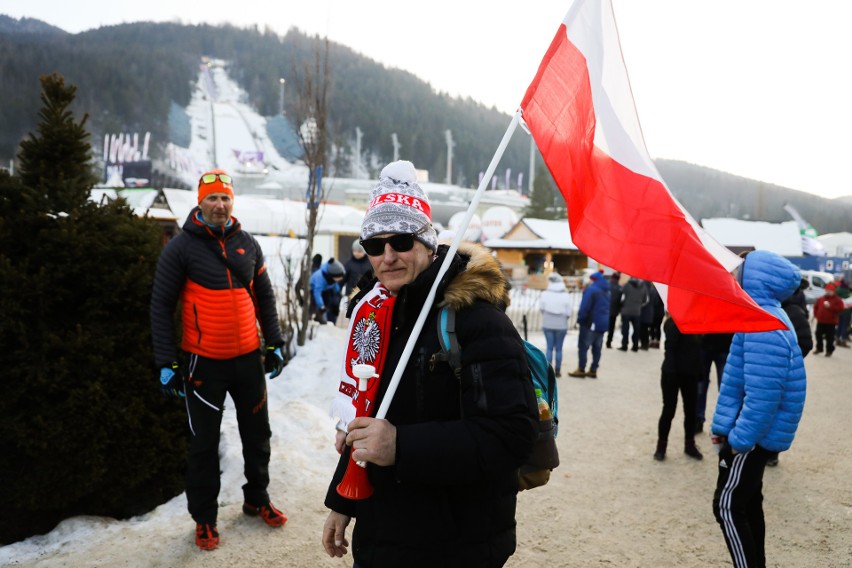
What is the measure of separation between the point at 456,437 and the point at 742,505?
2.21 m

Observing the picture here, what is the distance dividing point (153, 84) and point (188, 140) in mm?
23472

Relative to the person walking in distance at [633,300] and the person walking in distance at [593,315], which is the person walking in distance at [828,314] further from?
the person walking in distance at [593,315]

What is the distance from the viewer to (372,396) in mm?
1808

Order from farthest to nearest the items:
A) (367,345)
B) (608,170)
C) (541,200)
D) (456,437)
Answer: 1. (541,200)
2. (608,170)
3. (367,345)
4. (456,437)

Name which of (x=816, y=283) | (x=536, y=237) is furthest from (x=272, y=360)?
(x=816, y=283)

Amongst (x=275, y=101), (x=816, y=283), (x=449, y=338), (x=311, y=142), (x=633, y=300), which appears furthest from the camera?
(x=275, y=101)

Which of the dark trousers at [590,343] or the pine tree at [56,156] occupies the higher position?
the pine tree at [56,156]

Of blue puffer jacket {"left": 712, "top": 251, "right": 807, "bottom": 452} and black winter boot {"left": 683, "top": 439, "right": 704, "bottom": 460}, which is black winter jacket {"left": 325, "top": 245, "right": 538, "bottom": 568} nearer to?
→ blue puffer jacket {"left": 712, "top": 251, "right": 807, "bottom": 452}

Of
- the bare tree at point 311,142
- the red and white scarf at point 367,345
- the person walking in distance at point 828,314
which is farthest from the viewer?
the person walking in distance at point 828,314

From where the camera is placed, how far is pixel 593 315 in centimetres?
964

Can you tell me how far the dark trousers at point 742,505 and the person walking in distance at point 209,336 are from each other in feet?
9.22

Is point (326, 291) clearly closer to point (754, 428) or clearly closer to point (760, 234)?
point (754, 428)

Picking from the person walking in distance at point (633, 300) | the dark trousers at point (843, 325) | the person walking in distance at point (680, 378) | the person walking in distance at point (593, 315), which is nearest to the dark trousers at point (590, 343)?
the person walking in distance at point (593, 315)

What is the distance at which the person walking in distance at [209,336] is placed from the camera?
3.32 metres
